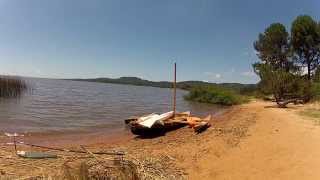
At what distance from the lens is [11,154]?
9.98 meters

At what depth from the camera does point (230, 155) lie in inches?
415

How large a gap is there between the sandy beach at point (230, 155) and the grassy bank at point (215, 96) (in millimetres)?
27920

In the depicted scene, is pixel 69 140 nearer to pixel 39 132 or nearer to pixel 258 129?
pixel 39 132

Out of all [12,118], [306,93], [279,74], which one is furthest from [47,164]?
[306,93]

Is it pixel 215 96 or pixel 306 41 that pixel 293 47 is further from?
pixel 215 96

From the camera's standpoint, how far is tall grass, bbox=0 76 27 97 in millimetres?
33625

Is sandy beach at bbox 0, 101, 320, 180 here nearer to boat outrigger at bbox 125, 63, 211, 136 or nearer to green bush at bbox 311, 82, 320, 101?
boat outrigger at bbox 125, 63, 211, 136

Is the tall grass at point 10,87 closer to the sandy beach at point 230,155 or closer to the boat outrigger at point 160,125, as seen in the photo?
the boat outrigger at point 160,125

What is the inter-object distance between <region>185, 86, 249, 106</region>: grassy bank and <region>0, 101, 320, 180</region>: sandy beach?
2792 centimetres

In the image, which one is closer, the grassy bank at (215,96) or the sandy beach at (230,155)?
the sandy beach at (230,155)

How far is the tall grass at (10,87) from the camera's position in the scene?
110 ft

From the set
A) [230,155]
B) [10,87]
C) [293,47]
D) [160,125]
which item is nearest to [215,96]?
[293,47]

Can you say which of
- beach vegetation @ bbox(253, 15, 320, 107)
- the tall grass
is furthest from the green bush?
the tall grass

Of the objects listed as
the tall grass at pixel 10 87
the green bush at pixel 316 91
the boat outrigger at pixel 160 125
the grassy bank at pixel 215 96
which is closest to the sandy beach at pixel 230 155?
the boat outrigger at pixel 160 125
